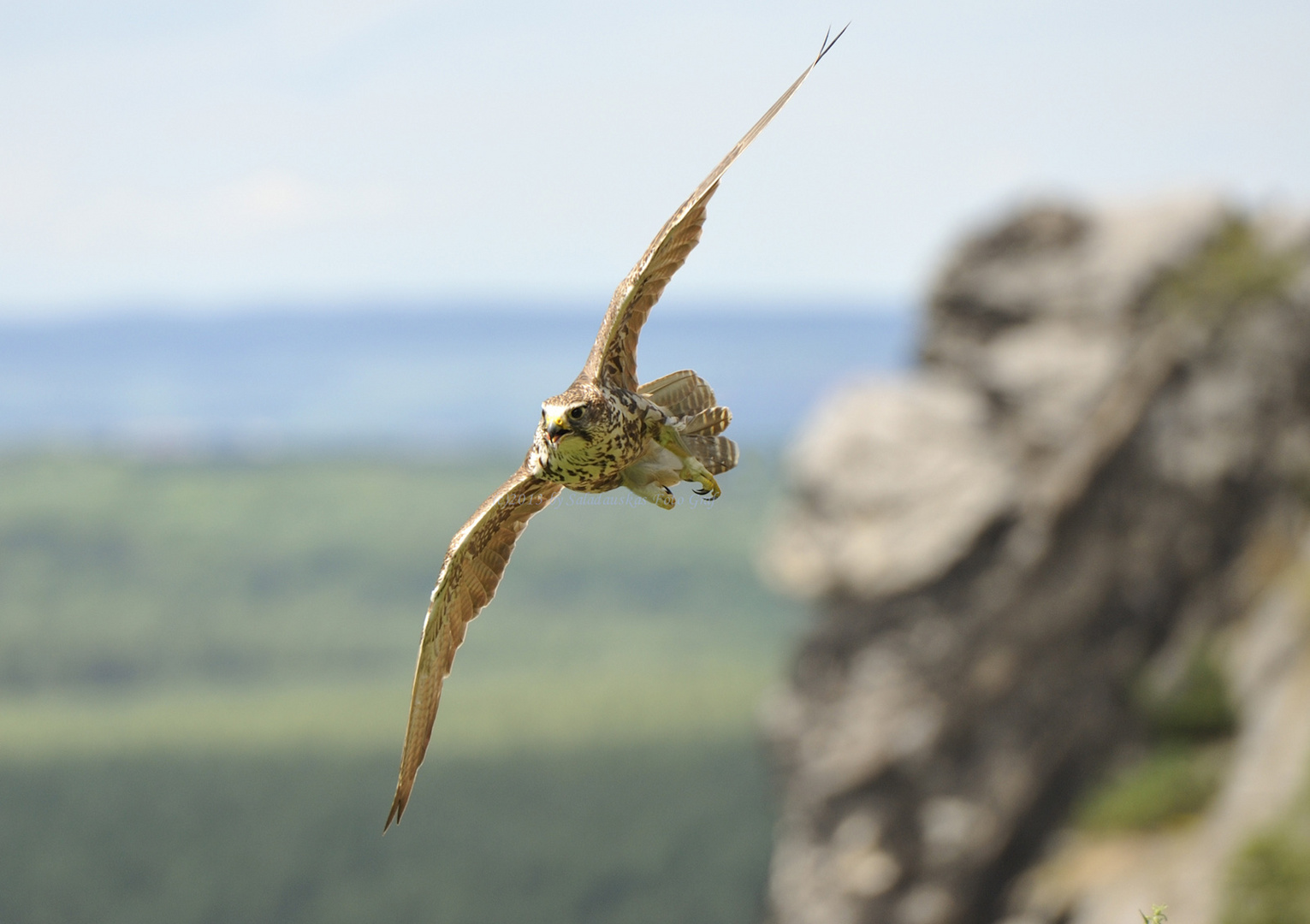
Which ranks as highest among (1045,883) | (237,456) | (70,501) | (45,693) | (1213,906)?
(237,456)

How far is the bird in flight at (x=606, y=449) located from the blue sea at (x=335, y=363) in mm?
92863

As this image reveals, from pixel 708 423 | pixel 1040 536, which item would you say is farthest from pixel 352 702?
pixel 708 423

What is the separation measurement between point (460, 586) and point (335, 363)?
138757 mm

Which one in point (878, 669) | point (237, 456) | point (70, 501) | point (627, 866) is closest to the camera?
point (878, 669)

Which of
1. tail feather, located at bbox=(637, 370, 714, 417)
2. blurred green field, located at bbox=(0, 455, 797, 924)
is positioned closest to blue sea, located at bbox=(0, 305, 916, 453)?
blurred green field, located at bbox=(0, 455, 797, 924)

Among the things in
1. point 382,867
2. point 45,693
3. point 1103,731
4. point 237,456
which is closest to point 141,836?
point 382,867

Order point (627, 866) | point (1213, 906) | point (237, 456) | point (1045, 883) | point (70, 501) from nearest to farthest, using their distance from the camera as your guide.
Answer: point (1213, 906) → point (1045, 883) → point (627, 866) → point (70, 501) → point (237, 456)

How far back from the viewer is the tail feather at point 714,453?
13.0ft

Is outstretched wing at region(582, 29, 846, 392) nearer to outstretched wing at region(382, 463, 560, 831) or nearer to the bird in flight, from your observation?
the bird in flight

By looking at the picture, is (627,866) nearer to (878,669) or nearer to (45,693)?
(878,669)

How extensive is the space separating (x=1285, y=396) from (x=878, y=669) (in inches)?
263

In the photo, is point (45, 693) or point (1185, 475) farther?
point (45, 693)

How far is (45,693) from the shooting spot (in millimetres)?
39969

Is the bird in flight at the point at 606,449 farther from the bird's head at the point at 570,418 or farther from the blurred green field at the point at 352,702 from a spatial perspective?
the blurred green field at the point at 352,702
